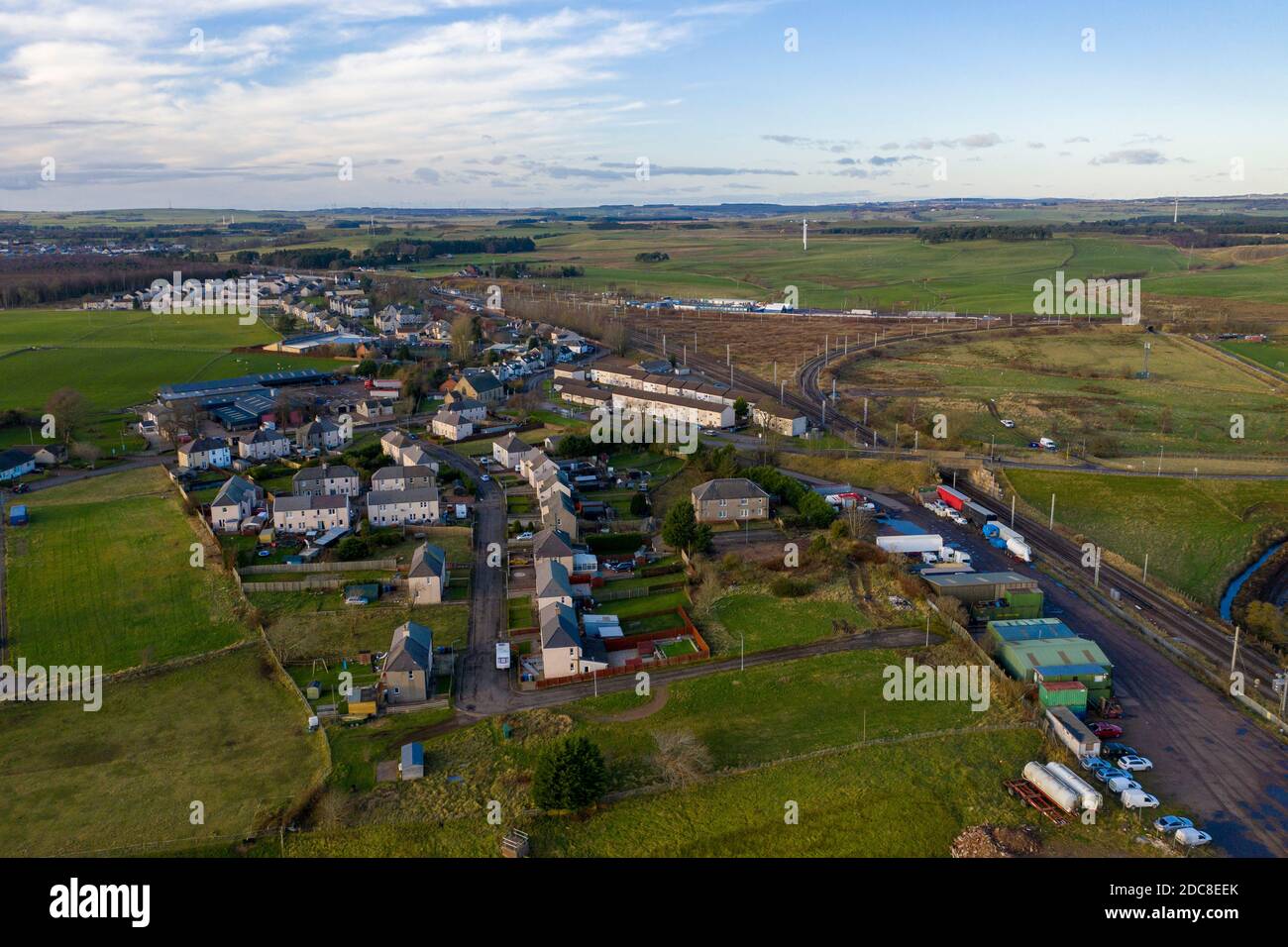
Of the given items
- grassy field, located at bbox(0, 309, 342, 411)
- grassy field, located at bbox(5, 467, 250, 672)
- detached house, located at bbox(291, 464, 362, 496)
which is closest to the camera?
grassy field, located at bbox(5, 467, 250, 672)

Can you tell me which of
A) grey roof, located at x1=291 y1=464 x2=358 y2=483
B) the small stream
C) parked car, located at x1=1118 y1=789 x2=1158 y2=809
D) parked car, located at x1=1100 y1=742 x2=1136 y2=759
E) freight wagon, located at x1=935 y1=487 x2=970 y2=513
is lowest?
parked car, located at x1=1118 y1=789 x2=1158 y2=809

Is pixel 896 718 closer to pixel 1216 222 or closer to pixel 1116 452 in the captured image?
pixel 1116 452

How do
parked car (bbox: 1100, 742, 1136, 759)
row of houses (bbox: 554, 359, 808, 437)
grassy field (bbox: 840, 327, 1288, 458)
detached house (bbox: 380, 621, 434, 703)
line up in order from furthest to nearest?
row of houses (bbox: 554, 359, 808, 437)
grassy field (bbox: 840, 327, 1288, 458)
detached house (bbox: 380, 621, 434, 703)
parked car (bbox: 1100, 742, 1136, 759)

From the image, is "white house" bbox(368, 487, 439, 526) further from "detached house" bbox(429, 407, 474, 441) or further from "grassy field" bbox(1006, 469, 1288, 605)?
"grassy field" bbox(1006, 469, 1288, 605)

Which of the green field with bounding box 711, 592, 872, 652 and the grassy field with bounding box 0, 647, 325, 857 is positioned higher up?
the green field with bounding box 711, 592, 872, 652

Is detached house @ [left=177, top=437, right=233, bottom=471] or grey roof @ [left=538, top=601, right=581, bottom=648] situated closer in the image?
grey roof @ [left=538, top=601, right=581, bottom=648]

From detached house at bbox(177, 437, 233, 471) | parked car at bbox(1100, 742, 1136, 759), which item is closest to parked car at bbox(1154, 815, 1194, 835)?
parked car at bbox(1100, 742, 1136, 759)

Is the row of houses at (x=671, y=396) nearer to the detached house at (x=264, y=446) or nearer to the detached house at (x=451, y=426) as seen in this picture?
the detached house at (x=451, y=426)

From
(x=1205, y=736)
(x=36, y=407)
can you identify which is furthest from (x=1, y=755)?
(x=36, y=407)
